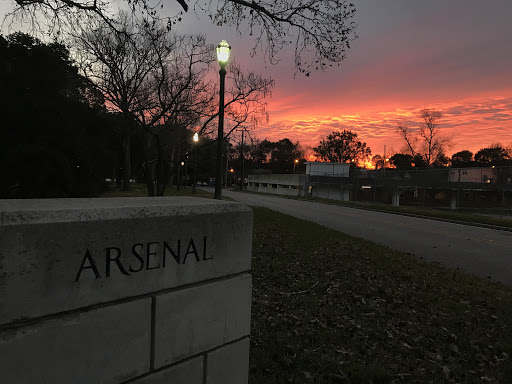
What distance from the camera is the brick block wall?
1.68 meters

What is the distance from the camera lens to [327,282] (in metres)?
6.36

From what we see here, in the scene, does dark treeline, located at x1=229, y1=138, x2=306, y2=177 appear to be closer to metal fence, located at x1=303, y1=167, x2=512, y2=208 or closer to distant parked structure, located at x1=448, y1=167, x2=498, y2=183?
metal fence, located at x1=303, y1=167, x2=512, y2=208

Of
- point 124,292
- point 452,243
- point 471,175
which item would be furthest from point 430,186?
Answer: point 124,292

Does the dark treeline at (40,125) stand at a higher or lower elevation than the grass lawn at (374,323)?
higher

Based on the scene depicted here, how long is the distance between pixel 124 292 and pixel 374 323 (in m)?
3.78

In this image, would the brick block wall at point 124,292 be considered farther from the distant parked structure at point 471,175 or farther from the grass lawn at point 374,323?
the distant parked structure at point 471,175

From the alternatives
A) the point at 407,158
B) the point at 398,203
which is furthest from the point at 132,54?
the point at 407,158

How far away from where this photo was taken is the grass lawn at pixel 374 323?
359cm

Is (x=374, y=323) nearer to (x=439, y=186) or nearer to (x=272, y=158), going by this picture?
(x=439, y=186)

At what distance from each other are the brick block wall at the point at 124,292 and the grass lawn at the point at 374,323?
131cm

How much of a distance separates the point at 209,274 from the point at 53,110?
615 inches

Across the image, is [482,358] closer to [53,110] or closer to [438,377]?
[438,377]

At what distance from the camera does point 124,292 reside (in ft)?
6.65

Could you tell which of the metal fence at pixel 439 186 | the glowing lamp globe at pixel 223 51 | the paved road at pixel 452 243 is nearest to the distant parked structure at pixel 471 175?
the metal fence at pixel 439 186
